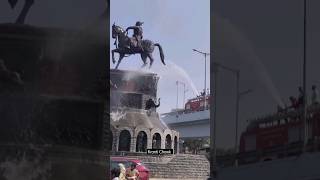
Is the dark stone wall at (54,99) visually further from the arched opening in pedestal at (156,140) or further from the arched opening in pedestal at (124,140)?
the arched opening in pedestal at (156,140)

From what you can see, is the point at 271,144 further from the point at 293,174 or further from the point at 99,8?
the point at 99,8

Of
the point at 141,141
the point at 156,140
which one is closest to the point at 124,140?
the point at 141,141

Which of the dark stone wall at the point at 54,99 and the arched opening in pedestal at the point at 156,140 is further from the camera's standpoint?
the arched opening in pedestal at the point at 156,140

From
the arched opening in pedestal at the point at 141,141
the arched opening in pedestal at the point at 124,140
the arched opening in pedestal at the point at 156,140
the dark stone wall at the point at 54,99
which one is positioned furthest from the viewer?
the arched opening in pedestal at the point at 156,140

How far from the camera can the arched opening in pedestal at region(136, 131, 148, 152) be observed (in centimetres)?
3095

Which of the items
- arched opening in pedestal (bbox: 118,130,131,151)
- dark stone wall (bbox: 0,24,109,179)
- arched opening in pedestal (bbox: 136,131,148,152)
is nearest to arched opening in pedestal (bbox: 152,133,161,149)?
arched opening in pedestal (bbox: 136,131,148,152)

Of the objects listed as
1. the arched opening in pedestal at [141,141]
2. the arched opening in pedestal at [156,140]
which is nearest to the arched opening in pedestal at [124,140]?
the arched opening in pedestal at [141,141]

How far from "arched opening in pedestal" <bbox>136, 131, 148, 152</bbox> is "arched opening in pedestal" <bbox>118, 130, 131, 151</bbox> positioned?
0.57 metres

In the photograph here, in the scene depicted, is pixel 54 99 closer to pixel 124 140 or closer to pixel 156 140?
pixel 124 140

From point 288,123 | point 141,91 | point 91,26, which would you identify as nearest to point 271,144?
point 288,123

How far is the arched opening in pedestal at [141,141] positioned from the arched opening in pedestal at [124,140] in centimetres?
57

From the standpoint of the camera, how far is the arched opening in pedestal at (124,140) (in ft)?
99.4

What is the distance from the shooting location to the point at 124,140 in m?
30.2

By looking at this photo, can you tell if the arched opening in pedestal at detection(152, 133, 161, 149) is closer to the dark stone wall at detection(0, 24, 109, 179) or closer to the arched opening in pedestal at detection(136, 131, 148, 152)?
the arched opening in pedestal at detection(136, 131, 148, 152)
